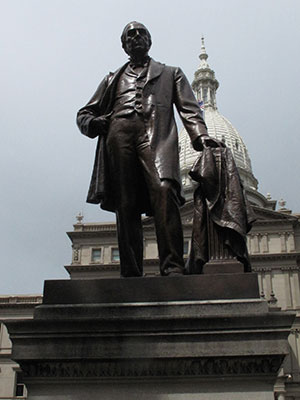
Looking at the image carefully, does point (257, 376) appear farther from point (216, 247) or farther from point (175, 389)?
point (216, 247)

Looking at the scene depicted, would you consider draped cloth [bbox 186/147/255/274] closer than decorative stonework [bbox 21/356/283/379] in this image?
No

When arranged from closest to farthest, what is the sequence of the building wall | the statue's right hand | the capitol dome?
the statue's right hand, the building wall, the capitol dome

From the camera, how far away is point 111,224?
60375mm

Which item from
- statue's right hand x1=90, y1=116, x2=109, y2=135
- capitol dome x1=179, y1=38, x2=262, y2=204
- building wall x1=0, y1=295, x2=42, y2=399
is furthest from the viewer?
capitol dome x1=179, y1=38, x2=262, y2=204

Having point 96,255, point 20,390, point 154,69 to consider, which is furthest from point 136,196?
point 96,255

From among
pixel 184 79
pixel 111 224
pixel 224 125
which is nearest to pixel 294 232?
pixel 111 224

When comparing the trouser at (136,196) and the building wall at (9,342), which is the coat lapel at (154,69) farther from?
the building wall at (9,342)

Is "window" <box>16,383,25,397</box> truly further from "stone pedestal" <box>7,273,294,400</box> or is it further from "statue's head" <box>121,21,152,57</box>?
"stone pedestal" <box>7,273,294,400</box>

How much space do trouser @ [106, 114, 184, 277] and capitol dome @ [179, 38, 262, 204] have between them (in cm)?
5698

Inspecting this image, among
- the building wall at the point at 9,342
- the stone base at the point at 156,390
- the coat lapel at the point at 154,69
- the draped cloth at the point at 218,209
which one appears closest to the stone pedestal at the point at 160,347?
the stone base at the point at 156,390

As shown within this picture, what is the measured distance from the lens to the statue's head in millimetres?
7215

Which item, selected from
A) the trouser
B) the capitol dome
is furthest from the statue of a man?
the capitol dome

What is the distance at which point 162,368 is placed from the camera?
5219 millimetres

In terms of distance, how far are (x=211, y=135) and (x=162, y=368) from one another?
215 feet
